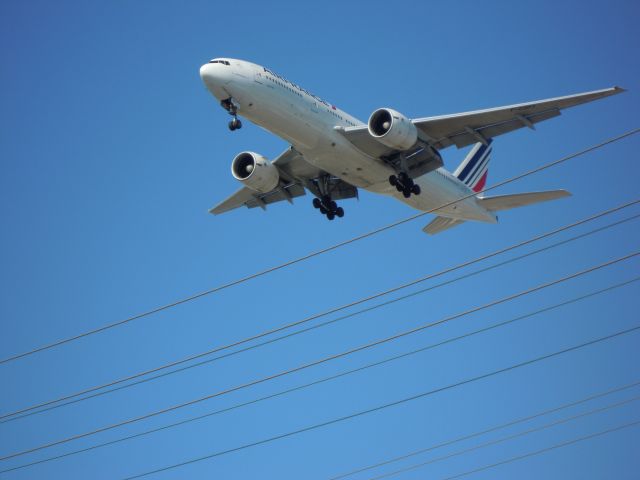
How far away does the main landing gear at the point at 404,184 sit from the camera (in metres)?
33.1

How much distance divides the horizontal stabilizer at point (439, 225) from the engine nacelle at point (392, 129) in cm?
737

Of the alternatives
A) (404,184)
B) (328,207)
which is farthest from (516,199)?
(328,207)

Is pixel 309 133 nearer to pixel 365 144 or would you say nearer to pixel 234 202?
pixel 365 144

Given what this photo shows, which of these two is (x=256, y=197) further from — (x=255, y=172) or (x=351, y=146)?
(x=351, y=146)

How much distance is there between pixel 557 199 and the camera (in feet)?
113

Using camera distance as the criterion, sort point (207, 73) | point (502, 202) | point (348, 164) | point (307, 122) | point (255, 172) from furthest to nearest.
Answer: point (502, 202) < point (255, 172) < point (348, 164) < point (307, 122) < point (207, 73)

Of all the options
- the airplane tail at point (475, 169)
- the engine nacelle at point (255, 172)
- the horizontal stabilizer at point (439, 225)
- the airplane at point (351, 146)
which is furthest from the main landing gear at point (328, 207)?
the airplane tail at point (475, 169)

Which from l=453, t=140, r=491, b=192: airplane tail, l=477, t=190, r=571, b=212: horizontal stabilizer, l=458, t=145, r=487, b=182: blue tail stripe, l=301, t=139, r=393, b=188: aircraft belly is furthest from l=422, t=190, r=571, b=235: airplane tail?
l=301, t=139, r=393, b=188: aircraft belly

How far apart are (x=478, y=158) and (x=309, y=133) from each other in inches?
556

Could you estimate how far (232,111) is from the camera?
95.3 ft

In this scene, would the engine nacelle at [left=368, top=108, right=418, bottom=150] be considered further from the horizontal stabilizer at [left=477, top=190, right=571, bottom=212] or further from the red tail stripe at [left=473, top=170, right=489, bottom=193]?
the red tail stripe at [left=473, top=170, right=489, bottom=193]

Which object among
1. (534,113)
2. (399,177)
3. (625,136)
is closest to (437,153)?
(399,177)

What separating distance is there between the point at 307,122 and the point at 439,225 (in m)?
10.7

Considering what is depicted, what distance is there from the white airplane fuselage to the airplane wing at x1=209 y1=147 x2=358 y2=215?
2.28 m
